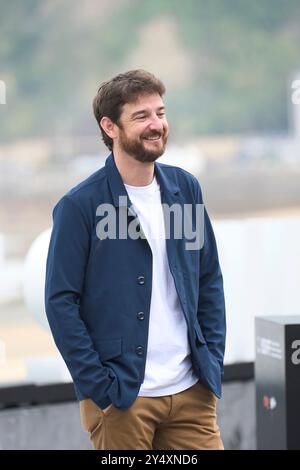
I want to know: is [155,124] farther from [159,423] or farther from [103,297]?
[159,423]

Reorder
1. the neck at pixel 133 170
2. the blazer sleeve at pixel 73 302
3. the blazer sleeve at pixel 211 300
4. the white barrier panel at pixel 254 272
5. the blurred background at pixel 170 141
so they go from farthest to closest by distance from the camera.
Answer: the white barrier panel at pixel 254 272 < the blurred background at pixel 170 141 < the blazer sleeve at pixel 211 300 < the neck at pixel 133 170 < the blazer sleeve at pixel 73 302

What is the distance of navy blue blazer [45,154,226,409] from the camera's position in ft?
10.6

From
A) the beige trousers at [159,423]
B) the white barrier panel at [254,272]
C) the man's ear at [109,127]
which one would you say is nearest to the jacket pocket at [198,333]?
the beige trousers at [159,423]

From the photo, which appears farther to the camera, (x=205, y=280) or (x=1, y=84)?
(x=1, y=84)

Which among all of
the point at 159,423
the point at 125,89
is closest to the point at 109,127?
the point at 125,89

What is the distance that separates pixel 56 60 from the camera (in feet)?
17.3

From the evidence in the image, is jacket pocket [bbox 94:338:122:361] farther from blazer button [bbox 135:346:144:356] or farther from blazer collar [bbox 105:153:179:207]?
blazer collar [bbox 105:153:179:207]

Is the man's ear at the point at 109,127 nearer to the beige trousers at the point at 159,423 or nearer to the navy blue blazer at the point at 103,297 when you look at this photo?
the navy blue blazer at the point at 103,297

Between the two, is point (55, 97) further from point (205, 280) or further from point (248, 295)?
point (205, 280)

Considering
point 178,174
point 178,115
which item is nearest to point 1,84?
point 178,115

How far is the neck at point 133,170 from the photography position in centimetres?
337

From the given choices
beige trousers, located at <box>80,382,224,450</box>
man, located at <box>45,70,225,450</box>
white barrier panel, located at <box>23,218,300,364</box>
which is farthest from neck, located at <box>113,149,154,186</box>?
white barrier panel, located at <box>23,218,300,364</box>

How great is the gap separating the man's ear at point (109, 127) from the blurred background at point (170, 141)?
1.74 meters

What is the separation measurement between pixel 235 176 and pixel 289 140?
0.38m
